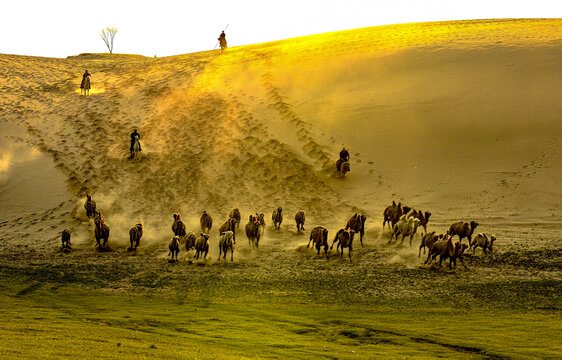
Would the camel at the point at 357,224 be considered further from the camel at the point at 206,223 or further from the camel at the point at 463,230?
the camel at the point at 206,223

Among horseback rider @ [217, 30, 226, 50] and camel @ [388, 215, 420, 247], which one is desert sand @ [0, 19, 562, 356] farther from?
horseback rider @ [217, 30, 226, 50]

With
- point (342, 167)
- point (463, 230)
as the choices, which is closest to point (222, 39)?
point (342, 167)

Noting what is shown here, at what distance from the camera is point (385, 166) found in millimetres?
31672

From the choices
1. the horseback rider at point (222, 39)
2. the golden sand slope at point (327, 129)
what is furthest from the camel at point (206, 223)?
the horseback rider at point (222, 39)

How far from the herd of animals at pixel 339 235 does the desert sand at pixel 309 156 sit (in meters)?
0.50

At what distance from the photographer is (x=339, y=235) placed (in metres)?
20.4

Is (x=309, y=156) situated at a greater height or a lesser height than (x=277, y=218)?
greater

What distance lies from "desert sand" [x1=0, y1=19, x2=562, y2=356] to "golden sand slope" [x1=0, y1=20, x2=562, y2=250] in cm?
13

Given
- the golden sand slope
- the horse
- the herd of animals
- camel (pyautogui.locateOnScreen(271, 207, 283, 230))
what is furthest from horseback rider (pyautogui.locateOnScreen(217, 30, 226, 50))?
camel (pyautogui.locateOnScreen(271, 207, 283, 230))

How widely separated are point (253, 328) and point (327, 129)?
24431 mm

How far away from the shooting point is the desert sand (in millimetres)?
19734

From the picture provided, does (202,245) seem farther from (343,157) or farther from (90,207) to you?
(343,157)

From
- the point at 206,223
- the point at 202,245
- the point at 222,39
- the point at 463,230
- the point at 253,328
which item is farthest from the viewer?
the point at 222,39

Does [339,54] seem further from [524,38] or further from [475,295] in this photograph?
[475,295]
